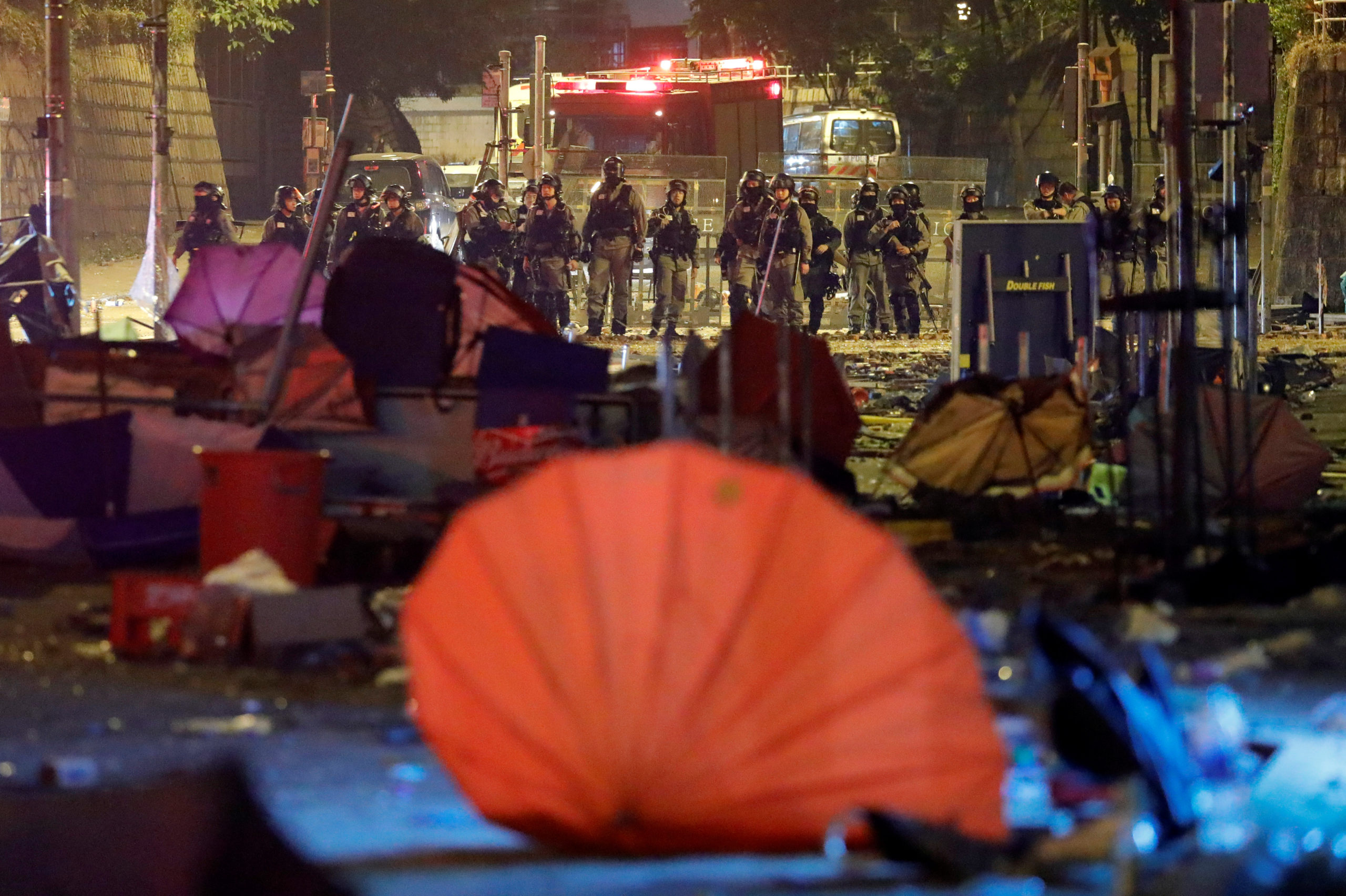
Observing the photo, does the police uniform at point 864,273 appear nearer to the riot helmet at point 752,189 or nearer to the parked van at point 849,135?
the riot helmet at point 752,189

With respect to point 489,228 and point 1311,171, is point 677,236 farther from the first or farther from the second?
point 1311,171

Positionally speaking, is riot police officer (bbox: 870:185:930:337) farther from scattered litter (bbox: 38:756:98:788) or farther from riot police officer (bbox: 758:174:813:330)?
scattered litter (bbox: 38:756:98:788)

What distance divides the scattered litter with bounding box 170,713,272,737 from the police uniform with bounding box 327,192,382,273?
19.3m

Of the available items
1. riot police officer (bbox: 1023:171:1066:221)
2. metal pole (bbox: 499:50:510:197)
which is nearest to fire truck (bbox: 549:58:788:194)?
metal pole (bbox: 499:50:510:197)

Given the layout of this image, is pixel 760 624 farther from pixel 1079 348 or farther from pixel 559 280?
pixel 559 280

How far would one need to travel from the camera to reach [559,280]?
87.1 feet

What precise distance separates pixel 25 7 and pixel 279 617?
3187 cm

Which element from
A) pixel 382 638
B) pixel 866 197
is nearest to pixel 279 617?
pixel 382 638

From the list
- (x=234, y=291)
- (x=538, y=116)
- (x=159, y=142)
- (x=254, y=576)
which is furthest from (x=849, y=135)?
(x=254, y=576)

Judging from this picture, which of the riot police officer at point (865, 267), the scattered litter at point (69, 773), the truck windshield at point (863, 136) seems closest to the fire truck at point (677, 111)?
the truck windshield at point (863, 136)

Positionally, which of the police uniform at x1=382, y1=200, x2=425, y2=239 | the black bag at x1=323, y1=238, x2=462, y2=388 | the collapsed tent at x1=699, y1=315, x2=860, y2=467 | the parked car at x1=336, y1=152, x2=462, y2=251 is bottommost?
the collapsed tent at x1=699, y1=315, x2=860, y2=467

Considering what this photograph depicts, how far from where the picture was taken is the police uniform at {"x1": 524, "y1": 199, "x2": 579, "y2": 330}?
26359 millimetres

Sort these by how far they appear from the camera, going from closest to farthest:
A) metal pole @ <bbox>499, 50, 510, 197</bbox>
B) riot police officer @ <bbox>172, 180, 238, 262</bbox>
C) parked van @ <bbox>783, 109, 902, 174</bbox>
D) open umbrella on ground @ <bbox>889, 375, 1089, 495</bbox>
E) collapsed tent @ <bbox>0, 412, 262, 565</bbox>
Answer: collapsed tent @ <bbox>0, 412, 262, 565</bbox> < open umbrella on ground @ <bbox>889, 375, 1089, 495</bbox> < riot police officer @ <bbox>172, 180, 238, 262</bbox> < metal pole @ <bbox>499, 50, 510, 197</bbox> < parked van @ <bbox>783, 109, 902, 174</bbox>

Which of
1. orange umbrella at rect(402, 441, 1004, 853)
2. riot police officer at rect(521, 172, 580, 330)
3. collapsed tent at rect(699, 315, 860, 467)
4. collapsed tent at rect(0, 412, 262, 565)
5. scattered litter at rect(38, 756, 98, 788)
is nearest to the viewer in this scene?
orange umbrella at rect(402, 441, 1004, 853)
